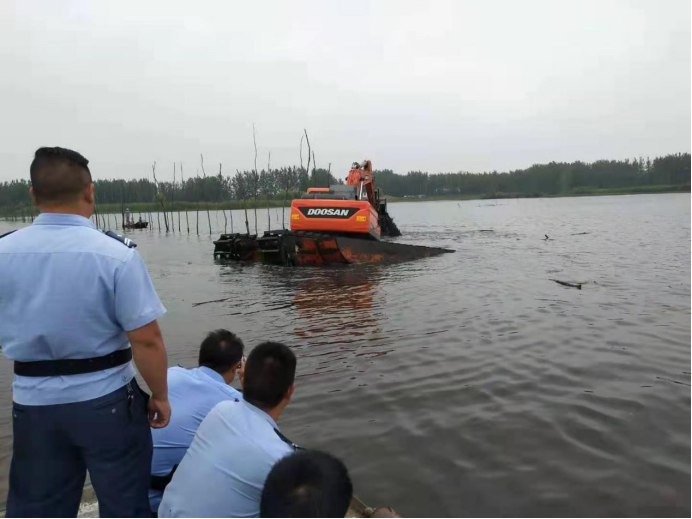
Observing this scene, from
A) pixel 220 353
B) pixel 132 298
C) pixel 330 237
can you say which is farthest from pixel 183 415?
pixel 330 237

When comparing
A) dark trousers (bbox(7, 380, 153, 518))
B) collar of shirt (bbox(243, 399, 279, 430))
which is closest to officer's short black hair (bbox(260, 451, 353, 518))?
collar of shirt (bbox(243, 399, 279, 430))

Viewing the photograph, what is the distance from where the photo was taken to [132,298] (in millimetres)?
2309

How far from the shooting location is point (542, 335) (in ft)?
24.3

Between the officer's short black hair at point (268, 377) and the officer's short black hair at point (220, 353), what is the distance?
2.76 ft

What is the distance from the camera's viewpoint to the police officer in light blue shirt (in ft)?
7.37

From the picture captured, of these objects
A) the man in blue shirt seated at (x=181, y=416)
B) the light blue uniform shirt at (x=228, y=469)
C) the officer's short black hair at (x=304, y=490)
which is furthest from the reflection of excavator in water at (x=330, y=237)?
the officer's short black hair at (x=304, y=490)

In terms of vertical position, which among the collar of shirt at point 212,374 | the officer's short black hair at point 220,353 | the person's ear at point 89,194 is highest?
the person's ear at point 89,194

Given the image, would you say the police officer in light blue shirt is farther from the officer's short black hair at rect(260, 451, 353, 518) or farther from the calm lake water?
the calm lake water

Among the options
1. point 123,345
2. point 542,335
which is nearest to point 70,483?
point 123,345

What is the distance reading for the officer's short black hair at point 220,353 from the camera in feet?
10.9

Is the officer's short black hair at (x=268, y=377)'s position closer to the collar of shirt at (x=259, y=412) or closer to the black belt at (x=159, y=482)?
the collar of shirt at (x=259, y=412)

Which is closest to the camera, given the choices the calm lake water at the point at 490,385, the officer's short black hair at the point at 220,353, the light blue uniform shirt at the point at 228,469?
the light blue uniform shirt at the point at 228,469

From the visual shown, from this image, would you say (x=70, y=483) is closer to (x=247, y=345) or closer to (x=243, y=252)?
(x=247, y=345)

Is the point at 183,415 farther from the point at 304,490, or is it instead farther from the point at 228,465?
the point at 304,490
